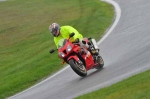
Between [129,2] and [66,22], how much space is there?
4927mm

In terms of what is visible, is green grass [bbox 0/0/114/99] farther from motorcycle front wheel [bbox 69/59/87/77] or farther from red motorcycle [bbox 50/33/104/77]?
motorcycle front wheel [bbox 69/59/87/77]

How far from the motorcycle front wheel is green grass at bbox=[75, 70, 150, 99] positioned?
9.83 ft

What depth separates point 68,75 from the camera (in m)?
15.9

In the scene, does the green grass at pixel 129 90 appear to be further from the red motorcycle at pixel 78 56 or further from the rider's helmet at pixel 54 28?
the rider's helmet at pixel 54 28

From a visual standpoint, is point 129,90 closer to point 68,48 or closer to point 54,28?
point 68,48

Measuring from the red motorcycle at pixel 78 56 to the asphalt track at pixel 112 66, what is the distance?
0.24 metres

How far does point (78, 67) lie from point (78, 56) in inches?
20.1

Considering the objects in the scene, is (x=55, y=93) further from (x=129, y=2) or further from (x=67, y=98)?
(x=129, y=2)

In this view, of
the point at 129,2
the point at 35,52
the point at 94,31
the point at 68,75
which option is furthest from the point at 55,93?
the point at 129,2

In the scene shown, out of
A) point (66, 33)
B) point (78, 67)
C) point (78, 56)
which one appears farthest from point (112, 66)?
point (66, 33)

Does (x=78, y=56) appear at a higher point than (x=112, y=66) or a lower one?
higher

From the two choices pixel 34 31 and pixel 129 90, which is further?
pixel 34 31

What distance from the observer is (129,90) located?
9.63 metres

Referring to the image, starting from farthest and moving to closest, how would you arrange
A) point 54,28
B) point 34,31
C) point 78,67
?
1. point 34,31
2. point 54,28
3. point 78,67
